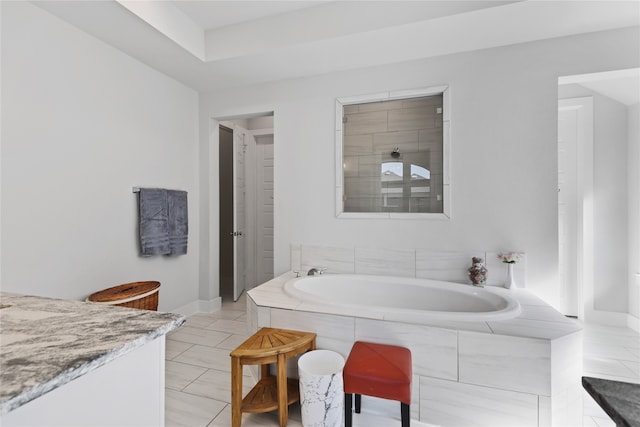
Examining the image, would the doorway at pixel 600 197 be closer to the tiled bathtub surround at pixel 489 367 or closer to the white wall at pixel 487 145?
the white wall at pixel 487 145

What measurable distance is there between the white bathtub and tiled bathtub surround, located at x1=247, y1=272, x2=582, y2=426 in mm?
144

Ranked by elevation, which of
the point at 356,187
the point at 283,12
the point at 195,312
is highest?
the point at 283,12

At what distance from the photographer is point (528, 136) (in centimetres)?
234

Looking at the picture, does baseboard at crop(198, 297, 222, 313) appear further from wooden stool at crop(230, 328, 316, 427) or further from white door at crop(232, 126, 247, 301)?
wooden stool at crop(230, 328, 316, 427)

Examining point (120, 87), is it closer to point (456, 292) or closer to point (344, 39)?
point (344, 39)

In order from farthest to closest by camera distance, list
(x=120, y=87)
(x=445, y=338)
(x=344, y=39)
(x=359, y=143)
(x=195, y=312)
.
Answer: (x=195, y=312) → (x=359, y=143) → (x=120, y=87) → (x=344, y=39) → (x=445, y=338)

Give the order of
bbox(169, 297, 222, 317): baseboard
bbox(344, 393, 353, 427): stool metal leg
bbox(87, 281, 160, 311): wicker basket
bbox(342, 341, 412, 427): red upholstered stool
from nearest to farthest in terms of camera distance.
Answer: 1. bbox(342, 341, 412, 427): red upholstered stool
2. bbox(344, 393, 353, 427): stool metal leg
3. bbox(87, 281, 160, 311): wicker basket
4. bbox(169, 297, 222, 317): baseboard

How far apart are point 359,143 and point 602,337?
273 cm

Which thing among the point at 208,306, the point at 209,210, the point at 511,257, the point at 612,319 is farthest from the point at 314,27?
the point at 612,319

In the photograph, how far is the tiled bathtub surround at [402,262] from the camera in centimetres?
240

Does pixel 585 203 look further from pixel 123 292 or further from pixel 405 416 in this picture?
pixel 123 292

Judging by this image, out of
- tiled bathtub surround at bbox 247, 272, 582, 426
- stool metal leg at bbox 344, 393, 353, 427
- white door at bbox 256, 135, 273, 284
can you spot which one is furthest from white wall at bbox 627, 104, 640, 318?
white door at bbox 256, 135, 273, 284

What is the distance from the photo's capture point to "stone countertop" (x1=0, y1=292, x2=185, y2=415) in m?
0.53

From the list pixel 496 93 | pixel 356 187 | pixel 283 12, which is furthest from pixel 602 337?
pixel 283 12
